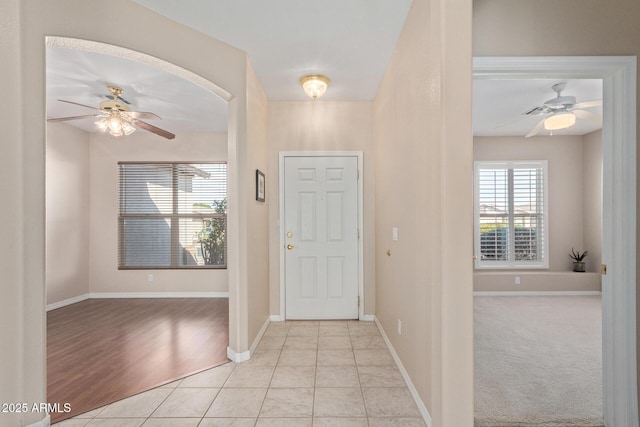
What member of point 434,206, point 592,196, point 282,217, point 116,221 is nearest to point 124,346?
point 282,217

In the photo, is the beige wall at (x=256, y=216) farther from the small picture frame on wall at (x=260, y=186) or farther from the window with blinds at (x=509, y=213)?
the window with blinds at (x=509, y=213)

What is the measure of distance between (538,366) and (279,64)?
3637mm

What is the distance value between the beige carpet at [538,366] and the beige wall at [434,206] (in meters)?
0.62

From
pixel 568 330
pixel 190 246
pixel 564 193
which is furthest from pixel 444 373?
pixel 564 193

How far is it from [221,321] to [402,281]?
252 cm

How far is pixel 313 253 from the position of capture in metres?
3.88

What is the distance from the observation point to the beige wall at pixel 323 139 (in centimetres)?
388

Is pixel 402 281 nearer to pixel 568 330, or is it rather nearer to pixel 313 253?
pixel 313 253

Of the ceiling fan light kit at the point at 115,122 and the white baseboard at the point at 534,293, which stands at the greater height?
the ceiling fan light kit at the point at 115,122

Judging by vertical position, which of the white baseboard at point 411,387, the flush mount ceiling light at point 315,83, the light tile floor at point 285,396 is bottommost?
the light tile floor at point 285,396

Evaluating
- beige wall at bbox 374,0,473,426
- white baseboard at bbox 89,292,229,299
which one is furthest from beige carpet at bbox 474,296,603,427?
white baseboard at bbox 89,292,229,299

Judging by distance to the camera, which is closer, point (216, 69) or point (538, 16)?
point (538, 16)

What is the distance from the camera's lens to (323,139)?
389 centimetres

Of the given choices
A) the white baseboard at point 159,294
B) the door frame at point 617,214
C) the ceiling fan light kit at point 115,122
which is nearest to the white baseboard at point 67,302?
the white baseboard at point 159,294
